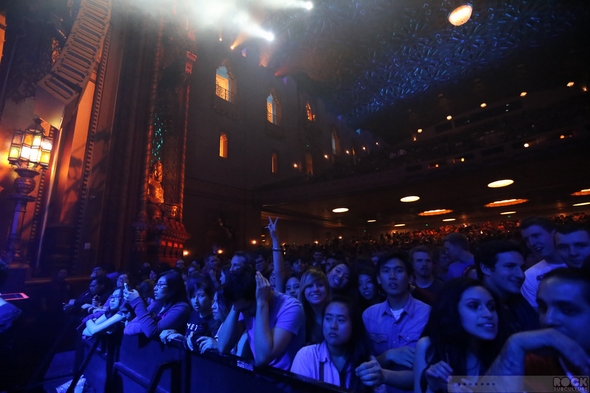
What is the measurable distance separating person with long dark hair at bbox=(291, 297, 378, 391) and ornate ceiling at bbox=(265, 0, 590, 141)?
11677 mm

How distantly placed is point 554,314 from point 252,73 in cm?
1823

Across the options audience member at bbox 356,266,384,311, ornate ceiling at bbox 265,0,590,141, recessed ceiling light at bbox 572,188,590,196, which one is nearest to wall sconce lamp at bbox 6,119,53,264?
audience member at bbox 356,266,384,311

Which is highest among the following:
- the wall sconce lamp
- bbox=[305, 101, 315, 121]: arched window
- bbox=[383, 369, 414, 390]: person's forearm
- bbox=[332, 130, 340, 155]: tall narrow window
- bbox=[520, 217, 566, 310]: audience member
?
bbox=[305, 101, 315, 121]: arched window

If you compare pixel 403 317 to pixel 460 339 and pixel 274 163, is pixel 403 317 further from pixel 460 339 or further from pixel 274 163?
pixel 274 163

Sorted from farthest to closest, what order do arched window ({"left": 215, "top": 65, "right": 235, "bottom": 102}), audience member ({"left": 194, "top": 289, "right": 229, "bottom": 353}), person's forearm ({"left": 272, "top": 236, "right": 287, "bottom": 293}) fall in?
arched window ({"left": 215, "top": 65, "right": 235, "bottom": 102}), person's forearm ({"left": 272, "top": 236, "right": 287, "bottom": 293}), audience member ({"left": 194, "top": 289, "right": 229, "bottom": 353})

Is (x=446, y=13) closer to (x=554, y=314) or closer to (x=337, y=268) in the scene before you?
(x=337, y=268)

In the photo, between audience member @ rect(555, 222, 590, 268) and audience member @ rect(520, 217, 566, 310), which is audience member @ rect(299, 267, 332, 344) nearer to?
audience member @ rect(520, 217, 566, 310)

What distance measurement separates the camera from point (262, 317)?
1.82 m

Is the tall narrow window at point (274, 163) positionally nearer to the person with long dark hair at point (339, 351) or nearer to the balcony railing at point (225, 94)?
the balcony railing at point (225, 94)

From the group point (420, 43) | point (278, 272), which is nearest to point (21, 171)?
point (278, 272)

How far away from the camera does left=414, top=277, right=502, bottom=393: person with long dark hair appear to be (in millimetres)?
1283

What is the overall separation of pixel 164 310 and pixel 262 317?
1.68 metres

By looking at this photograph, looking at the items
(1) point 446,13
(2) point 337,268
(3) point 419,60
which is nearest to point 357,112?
(3) point 419,60

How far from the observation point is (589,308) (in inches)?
42.4
